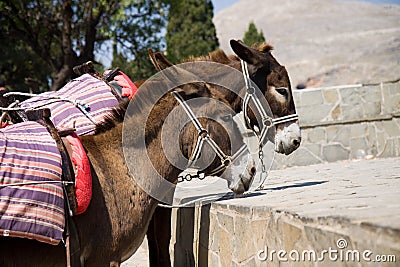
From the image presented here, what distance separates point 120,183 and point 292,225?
1.08m

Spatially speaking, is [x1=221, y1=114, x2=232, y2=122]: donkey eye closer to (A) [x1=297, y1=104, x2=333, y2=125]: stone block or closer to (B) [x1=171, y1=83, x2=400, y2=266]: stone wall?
(B) [x1=171, y1=83, x2=400, y2=266]: stone wall

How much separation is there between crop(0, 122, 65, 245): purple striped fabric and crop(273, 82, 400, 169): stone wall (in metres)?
7.29

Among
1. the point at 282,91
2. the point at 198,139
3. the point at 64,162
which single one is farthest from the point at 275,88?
the point at 64,162

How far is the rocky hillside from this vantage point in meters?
46.0

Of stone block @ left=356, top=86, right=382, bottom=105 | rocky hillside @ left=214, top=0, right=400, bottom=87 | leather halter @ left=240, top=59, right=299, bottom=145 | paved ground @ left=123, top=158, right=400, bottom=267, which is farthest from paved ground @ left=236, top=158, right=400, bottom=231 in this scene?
rocky hillside @ left=214, top=0, right=400, bottom=87

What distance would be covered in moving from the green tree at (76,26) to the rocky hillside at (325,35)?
21.1m

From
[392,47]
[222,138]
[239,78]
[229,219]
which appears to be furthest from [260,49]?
[392,47]

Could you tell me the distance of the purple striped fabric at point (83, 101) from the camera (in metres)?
3.96

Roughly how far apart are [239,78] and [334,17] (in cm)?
8030

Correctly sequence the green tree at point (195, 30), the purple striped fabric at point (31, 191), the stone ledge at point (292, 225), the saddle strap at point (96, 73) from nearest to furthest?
the stone ledge at point (292, 225) < the purple striped fabric at point (31, 191) < the saddle strap at point (96, 73) < the green tree at point (195, 30)

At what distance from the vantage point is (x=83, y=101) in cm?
407

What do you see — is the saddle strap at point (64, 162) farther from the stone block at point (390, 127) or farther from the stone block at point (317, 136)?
the stone block at point (390, 127)

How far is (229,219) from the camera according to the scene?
3.95 metres

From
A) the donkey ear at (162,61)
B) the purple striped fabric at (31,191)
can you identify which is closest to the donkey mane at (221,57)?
the donkey ear at (162,61)
